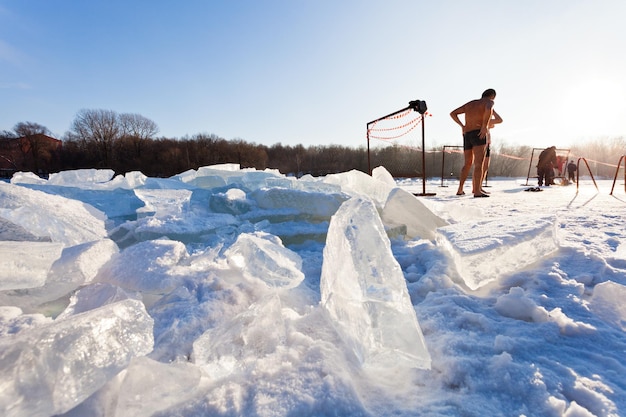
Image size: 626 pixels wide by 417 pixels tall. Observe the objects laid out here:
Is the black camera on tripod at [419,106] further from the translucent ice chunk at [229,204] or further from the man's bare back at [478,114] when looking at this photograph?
the translucent ice chunk at [229,204]

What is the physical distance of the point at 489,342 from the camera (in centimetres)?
85

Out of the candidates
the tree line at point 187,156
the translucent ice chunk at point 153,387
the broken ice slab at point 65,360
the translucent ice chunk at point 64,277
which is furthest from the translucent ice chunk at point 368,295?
the tree line at point 187,156

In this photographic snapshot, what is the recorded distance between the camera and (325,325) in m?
0.94

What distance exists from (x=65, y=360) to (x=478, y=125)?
4735mm

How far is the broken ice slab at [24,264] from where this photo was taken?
1006 millimetres

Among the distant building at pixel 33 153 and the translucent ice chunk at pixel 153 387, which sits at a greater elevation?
the distant building at pixel 33 153

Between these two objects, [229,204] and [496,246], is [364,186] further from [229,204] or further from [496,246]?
[496,246]

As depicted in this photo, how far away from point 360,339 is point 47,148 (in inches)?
1366

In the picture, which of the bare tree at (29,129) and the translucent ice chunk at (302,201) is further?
the bare tree at (29,129)

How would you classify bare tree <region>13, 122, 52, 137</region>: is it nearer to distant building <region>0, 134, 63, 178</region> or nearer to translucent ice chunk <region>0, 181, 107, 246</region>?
distant building <region>0, 134, 63, 178</region>

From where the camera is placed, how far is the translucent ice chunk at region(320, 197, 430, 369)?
705 millimetres

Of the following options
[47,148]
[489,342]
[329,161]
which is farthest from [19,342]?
[47,148]

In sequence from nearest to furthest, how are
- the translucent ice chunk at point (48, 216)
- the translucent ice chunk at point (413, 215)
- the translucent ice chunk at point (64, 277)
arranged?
the translucent ice chunk at point (64, 277), the translucent ice chunk at point (48, 216), the translucent ice chunk at point (413, 215)

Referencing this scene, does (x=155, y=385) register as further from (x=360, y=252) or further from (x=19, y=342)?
(x=360, y=252)
